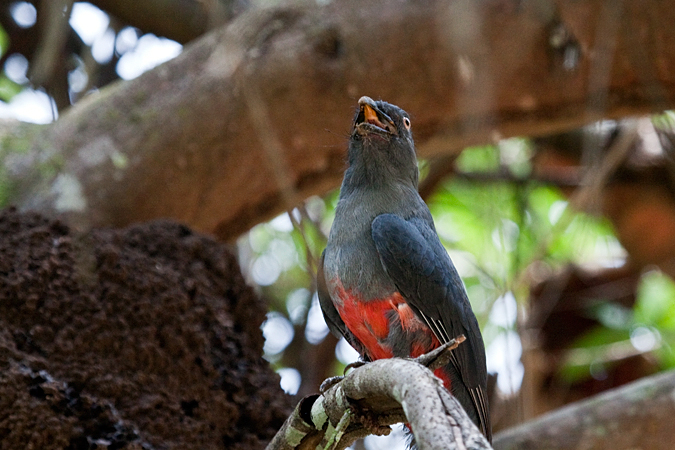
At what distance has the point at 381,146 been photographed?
352 centimetres

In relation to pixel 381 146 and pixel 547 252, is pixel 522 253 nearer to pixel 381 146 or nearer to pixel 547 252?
pixel 547 252

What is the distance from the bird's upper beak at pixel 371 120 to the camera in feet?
10.9

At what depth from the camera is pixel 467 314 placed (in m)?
3.13

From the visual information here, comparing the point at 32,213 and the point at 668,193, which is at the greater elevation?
the point at 668,193

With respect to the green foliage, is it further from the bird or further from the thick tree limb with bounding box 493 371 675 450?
the bird

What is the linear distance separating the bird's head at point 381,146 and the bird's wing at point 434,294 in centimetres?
40

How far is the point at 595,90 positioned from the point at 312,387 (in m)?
2.83

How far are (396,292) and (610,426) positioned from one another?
1.50m

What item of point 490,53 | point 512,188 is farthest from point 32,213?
point 512,188

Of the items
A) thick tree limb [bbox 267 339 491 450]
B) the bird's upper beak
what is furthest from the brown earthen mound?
the bird's upper beak

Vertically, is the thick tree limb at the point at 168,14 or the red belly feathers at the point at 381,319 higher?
the thick tree limb at the point at 168,14

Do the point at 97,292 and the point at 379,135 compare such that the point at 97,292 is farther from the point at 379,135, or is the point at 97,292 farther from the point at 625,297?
the point at 625,297

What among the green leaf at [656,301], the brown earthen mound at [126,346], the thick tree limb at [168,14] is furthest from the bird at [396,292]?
the green leaf at [656,301]

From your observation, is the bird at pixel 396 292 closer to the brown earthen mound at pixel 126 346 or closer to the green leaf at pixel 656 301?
the brown earthen mound at pixel 126 346
